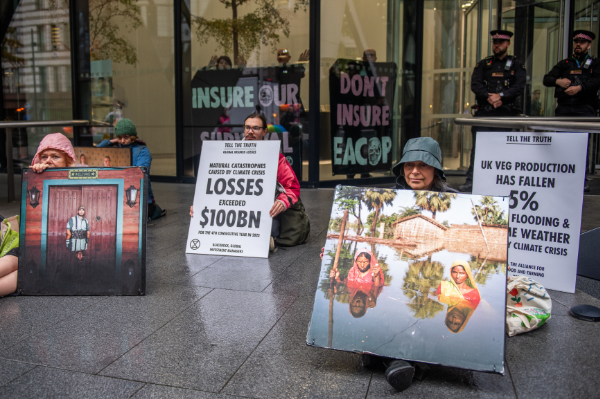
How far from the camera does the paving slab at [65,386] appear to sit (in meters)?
2.39

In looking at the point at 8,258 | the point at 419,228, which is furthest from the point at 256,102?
the point at 419,228

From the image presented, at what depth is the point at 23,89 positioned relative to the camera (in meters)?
12.2

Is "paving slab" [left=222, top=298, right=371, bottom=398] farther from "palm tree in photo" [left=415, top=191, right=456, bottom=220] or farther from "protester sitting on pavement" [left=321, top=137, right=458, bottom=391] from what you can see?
"protester sitting on pavement" [left=321, top=137, right=458, bottom=391]

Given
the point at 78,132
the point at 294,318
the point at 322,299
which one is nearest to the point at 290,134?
the point at 78,132

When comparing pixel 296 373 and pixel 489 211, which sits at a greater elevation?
pixel 489 211

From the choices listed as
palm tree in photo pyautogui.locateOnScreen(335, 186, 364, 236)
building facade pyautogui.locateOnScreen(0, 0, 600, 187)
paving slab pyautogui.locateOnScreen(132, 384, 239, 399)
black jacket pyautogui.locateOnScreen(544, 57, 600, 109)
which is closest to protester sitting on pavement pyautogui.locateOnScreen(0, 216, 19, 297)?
paving slab pyautogui.locateOnScreen(132, 384, 239, 399)

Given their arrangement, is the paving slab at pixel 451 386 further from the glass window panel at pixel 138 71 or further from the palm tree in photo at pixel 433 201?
the glass window panel at pixel 138 71

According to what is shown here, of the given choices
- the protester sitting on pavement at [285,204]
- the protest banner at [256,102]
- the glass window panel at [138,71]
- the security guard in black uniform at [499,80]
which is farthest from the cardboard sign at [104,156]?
the security guard in black uniform at [499,80]

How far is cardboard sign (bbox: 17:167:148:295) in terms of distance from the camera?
3.73 metres

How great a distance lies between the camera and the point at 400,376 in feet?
7.71

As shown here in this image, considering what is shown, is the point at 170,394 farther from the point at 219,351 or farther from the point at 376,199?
the point at 376,199

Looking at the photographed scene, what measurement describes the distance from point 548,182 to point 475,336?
6.58ft

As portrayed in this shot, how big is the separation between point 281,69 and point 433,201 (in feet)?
23.6

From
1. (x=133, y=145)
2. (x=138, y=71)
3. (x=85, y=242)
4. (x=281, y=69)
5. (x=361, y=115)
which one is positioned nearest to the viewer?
(x=85, y=242)
